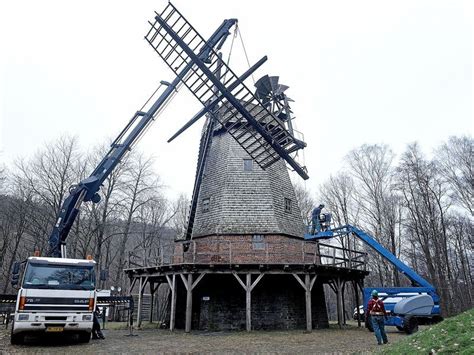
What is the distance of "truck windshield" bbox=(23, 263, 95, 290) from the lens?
944 centimetres

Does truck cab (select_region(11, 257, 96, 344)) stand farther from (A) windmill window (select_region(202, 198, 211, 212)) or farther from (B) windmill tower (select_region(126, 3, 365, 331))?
(A) windmill window (select_region(202, 198, 211, 212))

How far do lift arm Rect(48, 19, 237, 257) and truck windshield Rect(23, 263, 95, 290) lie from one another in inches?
79.6

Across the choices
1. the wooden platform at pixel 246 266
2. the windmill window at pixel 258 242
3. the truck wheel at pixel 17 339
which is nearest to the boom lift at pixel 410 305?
the wooden platform at pixel 246 266

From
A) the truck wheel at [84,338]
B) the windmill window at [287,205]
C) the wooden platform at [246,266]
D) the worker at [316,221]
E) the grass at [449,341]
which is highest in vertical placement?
the windmill window at [287,205]

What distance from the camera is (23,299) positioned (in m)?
9.07

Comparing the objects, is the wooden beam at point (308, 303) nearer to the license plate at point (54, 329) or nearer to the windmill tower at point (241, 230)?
the windmill tower at point (241, 230)

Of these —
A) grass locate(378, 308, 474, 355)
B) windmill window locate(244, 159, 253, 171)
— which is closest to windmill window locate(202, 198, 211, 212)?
windmill window locate(244, 159, 253, 171)

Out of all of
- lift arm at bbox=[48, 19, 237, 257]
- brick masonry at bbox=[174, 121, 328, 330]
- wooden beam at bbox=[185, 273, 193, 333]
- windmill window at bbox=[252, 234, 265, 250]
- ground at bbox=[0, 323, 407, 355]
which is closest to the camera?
ground at bbox=[0, 323, 407, 355]

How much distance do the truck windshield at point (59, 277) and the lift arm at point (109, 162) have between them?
2023 millimetres

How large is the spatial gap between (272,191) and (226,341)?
7100 millimetres

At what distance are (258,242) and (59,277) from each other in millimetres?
7584

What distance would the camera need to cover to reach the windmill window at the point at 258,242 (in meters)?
14.7

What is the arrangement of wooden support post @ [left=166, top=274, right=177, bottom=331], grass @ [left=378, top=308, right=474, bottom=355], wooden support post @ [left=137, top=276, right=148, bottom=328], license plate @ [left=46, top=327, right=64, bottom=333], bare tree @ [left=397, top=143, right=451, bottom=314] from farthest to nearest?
bare tree @ [left=397, top=143, right=451, bottom=314], wooden support post @ [left=137, top=276, right=148, bottom=328], wooden support post @ [left=166, top=274, right=177, bottom=331], license plate @ [left=46, top=327, right=64, bottom=333], grass @ [left=378, top=308, right=474, bottom=355]

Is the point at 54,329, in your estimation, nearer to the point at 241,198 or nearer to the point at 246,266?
the point at 246,266
